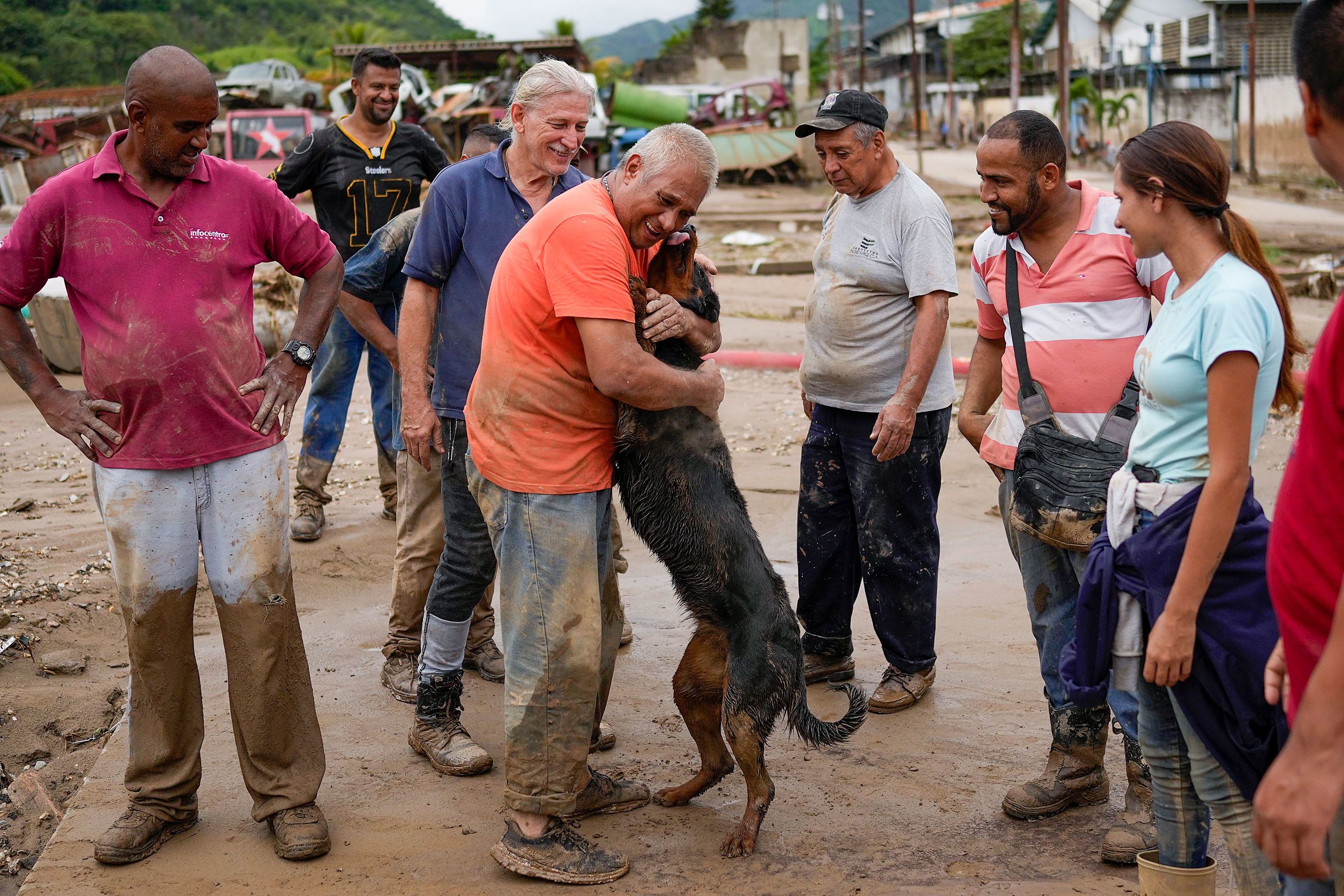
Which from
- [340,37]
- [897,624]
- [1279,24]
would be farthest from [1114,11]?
[897,624]

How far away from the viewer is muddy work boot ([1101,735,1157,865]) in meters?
3.25

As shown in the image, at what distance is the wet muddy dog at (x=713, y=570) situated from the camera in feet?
10.6

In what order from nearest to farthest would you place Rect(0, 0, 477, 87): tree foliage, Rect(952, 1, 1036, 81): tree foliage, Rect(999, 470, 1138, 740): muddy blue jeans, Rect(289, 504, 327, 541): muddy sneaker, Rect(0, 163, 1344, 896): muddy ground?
Rect(0, 163, 1344, 896): muddy ground < Rect(999, 470, 1138, 740): muddy blue jeans < Rect(289, 504, 327, 541): muddy sneaker < Rect(0, 0, 477, 87): tree foliage < Rect(952, 1, 1036, 81): tree foliage

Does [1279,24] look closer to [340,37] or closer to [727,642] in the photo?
[340,37]

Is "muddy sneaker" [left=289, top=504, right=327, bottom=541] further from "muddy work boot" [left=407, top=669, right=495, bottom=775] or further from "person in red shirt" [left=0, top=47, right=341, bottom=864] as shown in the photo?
"person in red shirt" [left=0, top=47, right=341, bottom=864]

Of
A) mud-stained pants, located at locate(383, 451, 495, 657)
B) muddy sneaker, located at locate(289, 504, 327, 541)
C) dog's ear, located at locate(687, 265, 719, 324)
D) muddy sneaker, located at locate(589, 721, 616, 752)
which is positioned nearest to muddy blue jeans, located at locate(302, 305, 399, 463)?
muddy sneaker, located at locate(289, 504, 327, 541)

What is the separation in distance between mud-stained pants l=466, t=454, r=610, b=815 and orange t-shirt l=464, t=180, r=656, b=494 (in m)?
0.08

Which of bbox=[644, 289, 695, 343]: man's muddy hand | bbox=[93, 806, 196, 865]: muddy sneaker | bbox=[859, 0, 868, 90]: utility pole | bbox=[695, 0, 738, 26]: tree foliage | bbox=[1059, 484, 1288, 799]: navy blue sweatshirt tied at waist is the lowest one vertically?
bbox=[93, 806, 196, 865]: muddy sneaker

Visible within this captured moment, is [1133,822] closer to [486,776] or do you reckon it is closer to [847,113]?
[486,776]

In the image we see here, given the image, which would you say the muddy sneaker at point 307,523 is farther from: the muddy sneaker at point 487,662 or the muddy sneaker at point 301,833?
the muddy sneaker at point 301,833

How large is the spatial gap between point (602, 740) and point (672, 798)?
47 centimetres

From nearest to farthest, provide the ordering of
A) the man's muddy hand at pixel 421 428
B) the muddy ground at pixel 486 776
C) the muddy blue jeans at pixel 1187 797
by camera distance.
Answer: the muddy blue jeans at pixel 1187 797 < the muddy ground at pixel 486 776 < the man's muddy hand at pixel 421 428

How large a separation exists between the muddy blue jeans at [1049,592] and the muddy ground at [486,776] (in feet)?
1.57

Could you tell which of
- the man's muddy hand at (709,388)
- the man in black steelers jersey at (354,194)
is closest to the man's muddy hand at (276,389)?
the man's muddy hand at (709,388)
